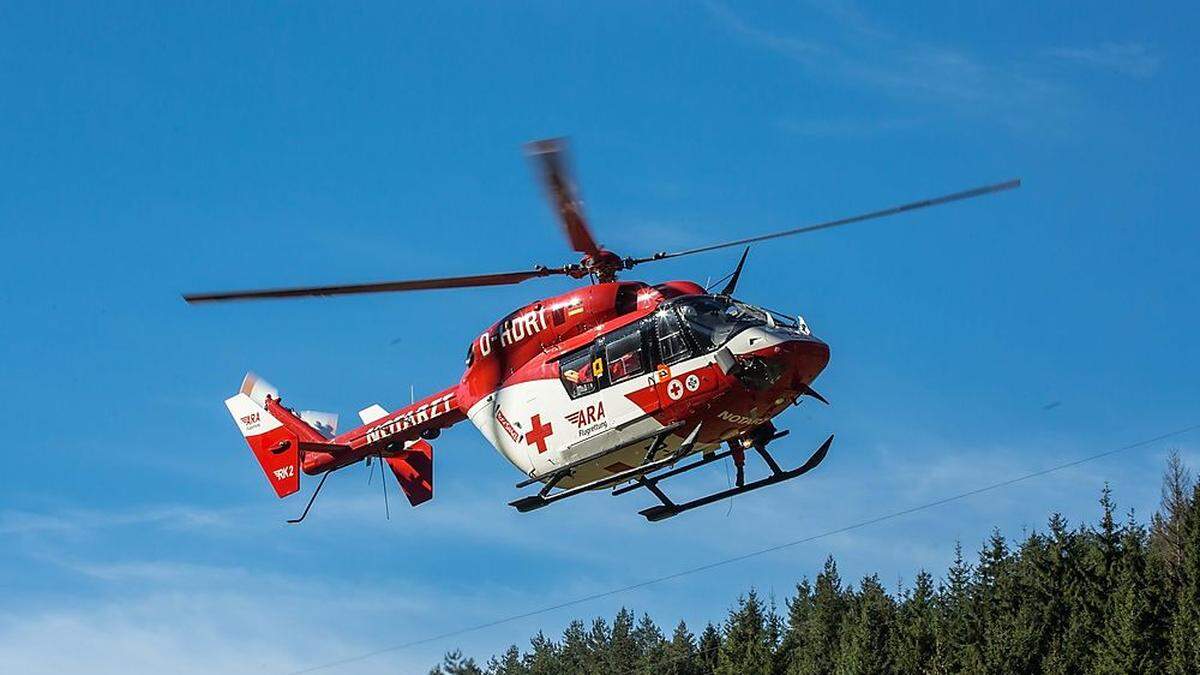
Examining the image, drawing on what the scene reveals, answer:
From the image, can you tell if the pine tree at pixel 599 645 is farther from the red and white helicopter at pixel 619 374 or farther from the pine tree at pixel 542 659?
the red and white helicopter at pixel 619 374

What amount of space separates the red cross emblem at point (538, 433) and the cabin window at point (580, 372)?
2.70ft

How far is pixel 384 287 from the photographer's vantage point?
108 ft

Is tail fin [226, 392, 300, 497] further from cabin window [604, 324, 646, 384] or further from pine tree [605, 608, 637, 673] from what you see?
pine tree [605, 608, 637, 673]

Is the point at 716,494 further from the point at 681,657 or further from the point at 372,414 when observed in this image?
the point at 681,657

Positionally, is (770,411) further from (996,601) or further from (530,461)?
(996,601)

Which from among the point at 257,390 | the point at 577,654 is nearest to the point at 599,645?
the point at 577,654

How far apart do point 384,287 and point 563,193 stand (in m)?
3.74

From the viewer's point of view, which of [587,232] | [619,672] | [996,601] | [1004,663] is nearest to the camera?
[587,232]

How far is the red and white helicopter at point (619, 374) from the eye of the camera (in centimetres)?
3177

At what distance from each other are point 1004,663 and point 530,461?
27.9m

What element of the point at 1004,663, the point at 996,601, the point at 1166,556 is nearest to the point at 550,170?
the point at 1004,663

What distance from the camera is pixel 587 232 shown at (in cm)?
3328

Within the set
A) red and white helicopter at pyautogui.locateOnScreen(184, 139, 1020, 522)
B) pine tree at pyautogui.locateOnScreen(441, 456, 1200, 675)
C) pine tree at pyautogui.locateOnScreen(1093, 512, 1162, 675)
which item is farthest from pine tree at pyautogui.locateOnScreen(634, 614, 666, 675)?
red and white helicopter at pyautogui.locateOnScreen(184, 139, 1020, 522)

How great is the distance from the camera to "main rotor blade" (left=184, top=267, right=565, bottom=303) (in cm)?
3238
